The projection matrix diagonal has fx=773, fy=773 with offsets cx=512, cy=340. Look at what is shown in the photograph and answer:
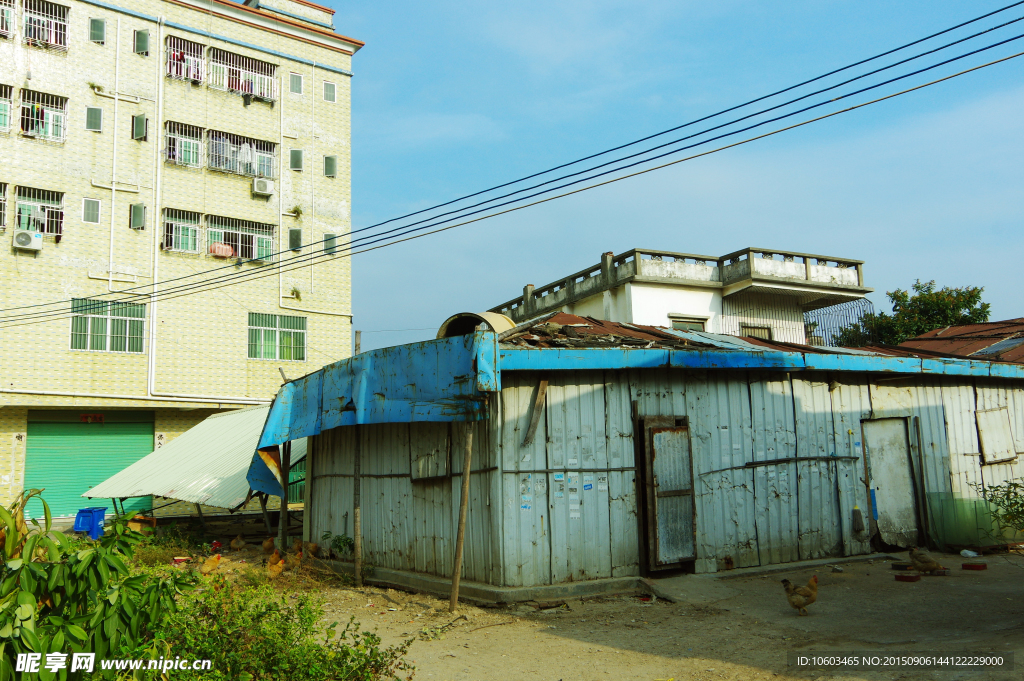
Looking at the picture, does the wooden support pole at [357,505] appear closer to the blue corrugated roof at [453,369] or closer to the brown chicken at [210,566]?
the blue corrugated roof at [453,369]

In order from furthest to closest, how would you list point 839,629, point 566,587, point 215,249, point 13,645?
point 215,249 < point 566,587 < point 839,629 < point 13,645

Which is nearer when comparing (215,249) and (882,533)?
(882,533)

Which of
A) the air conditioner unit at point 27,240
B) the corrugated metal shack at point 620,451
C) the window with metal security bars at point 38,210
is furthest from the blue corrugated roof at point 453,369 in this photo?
the window with metal security bars at point 38,210

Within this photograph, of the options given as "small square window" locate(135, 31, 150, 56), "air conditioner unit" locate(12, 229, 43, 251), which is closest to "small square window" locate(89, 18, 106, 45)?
"small square window" locate(135, 31, 150, 56)

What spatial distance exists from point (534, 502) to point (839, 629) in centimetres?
358

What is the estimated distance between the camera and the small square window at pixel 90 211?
25109 mm

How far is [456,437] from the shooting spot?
9.95 m

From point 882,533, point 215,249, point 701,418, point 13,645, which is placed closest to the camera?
point 13,645

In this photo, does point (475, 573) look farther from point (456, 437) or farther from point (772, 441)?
point (772, 441)

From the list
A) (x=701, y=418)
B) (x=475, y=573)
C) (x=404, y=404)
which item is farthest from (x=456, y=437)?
(x=701, y=418)

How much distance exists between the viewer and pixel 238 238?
28.0 meters

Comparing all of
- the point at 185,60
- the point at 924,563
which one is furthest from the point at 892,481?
the point at 185,60

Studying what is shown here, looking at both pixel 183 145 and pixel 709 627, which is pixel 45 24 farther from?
pixel 709 627

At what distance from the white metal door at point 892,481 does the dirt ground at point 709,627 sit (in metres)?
1.65
